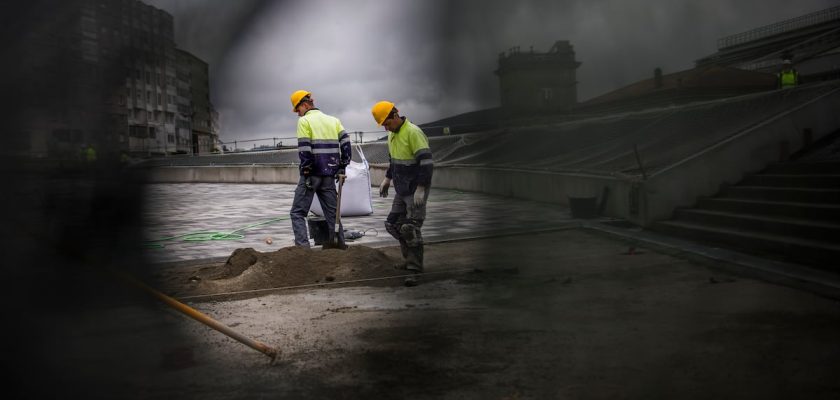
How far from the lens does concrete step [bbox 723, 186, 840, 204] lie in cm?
583

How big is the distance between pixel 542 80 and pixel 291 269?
3798 mm

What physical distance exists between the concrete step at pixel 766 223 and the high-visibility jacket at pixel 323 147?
366cm

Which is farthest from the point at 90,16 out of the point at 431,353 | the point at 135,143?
the point at 431,353

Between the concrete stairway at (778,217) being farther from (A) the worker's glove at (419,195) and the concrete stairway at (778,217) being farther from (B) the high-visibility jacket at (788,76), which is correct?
(A) the worker's glove at (419,195)

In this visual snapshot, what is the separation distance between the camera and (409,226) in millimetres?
4422

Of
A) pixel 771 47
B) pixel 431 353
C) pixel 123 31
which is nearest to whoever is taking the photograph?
pixel 123 31

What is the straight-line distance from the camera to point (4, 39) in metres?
0.82

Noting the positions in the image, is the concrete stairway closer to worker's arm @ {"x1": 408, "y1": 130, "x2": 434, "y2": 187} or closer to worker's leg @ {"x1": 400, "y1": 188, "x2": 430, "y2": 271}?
worker's leg @ {"x1": 400, "y1": 188, "x2": 430, "y2": 271}

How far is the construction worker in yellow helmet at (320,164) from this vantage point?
5230mm

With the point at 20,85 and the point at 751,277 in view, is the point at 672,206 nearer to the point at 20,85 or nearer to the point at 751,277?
the point at 751,277

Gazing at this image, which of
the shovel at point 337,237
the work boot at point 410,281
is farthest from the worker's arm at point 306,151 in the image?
the work boot at point 410,281

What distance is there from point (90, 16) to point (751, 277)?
180 inches

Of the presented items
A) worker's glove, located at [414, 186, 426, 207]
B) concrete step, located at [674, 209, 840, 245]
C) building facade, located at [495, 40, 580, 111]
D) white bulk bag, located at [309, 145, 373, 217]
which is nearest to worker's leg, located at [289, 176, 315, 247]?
worker's glove, located at [414, 186, 426, 207]

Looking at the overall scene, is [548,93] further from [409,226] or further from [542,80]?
[409,226]
